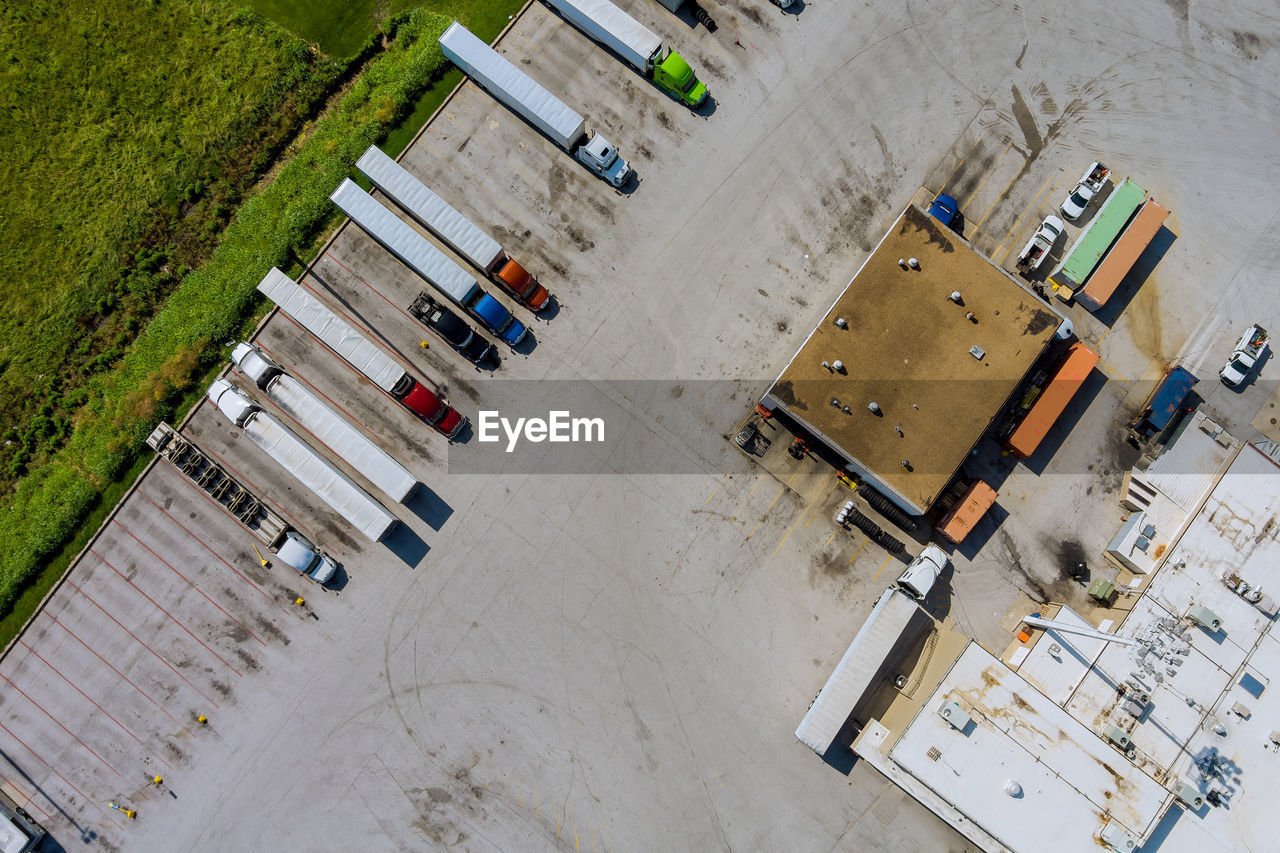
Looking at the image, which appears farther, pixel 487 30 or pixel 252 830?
pixel 487 30

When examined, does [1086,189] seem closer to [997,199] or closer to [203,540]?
[997,199]

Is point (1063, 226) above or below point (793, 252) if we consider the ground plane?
above

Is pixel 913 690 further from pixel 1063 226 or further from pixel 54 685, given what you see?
pixel 54 685

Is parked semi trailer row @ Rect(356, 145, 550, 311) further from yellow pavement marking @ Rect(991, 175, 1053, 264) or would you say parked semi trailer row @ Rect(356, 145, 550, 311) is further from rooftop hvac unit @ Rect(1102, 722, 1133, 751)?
rooftop hvac unit @ Rect(1102, 722, 1133, 751)

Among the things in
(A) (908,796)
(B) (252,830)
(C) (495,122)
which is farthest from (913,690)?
(C) (495,122)

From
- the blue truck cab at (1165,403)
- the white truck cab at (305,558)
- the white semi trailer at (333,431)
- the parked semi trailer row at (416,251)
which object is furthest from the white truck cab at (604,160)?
the blue truck cab at (1165,403)

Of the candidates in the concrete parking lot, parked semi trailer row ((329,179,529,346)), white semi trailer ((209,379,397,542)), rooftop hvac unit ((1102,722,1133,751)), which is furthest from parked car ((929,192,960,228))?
white semi trailer ((209,379,397,542))
